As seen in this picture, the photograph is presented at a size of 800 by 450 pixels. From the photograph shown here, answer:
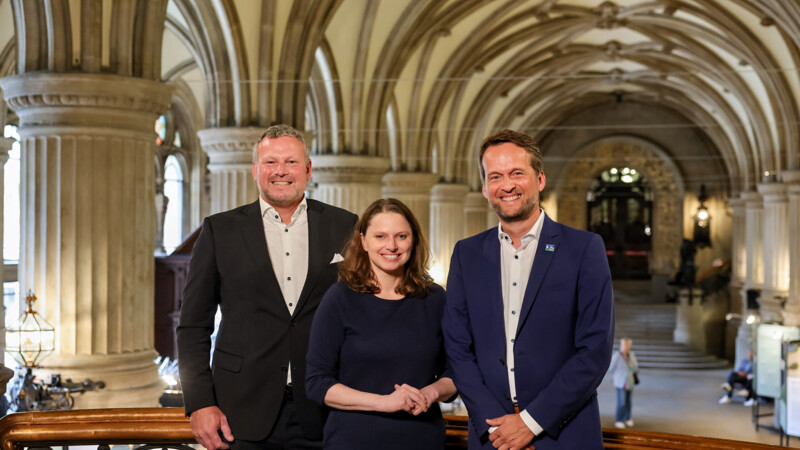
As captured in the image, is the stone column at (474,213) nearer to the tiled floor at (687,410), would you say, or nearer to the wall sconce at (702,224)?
the tiled floor at (687,410)

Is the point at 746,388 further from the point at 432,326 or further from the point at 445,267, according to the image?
the point at 432,326

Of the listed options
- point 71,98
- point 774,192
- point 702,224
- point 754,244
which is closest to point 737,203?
point 702,224

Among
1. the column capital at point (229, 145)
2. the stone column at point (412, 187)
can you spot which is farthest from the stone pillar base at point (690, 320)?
the column capital at point (229, 145)

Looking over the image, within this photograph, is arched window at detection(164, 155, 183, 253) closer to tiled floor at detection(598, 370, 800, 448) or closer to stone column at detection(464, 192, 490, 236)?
stone column at detection(464, 192, 490, 236)

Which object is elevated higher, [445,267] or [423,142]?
[423,142]

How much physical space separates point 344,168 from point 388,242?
1374 cm

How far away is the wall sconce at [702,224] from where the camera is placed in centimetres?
3840

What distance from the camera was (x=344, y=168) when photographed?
16703 mm

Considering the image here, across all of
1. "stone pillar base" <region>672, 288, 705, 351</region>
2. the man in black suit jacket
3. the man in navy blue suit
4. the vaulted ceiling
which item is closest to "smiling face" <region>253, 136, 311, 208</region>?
the man in black suit jacket

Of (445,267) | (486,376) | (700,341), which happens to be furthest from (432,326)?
(700,341)

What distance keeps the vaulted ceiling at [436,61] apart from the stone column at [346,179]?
287 millimetres

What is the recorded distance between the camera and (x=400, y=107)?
21.5 m

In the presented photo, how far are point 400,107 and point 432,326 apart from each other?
18721 mm

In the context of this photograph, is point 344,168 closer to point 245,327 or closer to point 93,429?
point 245,327
